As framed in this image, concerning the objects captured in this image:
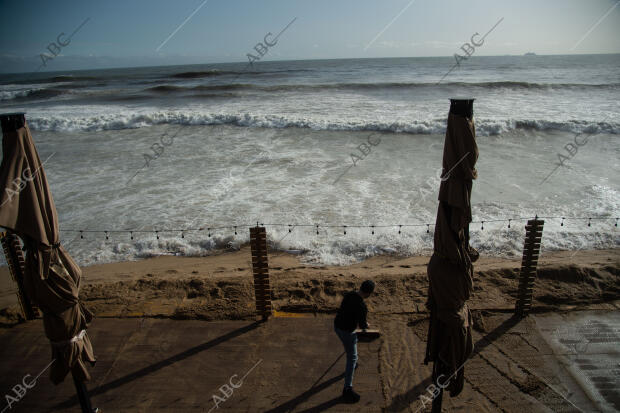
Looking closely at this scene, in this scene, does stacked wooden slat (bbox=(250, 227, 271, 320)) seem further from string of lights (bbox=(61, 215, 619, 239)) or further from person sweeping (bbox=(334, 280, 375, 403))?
string of lights (bbox=(61, 215, 619, 239))

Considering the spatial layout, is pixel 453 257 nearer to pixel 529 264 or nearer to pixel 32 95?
pixel 529 264

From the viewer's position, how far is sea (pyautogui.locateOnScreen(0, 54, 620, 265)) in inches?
402

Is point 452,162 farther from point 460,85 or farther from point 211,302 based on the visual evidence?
Result: point 460,85

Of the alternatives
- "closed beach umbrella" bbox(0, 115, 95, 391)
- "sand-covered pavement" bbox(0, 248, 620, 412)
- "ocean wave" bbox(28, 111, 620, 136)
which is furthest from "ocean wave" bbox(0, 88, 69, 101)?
"closed beach umbrella" bbox(0, 115, 95, 391)

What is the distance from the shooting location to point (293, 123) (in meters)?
23.6

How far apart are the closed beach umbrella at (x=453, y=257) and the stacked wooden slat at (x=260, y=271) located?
10.0 ft

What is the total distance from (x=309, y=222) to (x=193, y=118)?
18256 mm

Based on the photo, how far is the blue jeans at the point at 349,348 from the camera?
191 inches

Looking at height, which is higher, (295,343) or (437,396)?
(437,396)

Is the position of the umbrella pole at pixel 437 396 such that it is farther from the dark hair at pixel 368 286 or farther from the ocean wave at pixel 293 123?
the ocean wave at pixel 293 123

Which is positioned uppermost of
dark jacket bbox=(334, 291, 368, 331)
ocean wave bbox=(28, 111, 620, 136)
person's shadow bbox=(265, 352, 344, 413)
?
ocean wave bbox=(28, 111, 620, 136)

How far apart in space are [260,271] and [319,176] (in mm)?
8526

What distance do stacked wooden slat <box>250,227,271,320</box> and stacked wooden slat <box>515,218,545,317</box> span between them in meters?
4.59

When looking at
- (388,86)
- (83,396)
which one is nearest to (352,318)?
(83,396)
